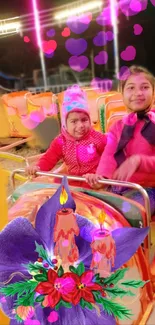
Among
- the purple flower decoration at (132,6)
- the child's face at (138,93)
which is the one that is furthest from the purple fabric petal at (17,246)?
the purple flower decoration at (132,6)

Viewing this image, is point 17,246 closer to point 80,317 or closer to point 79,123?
point 80,317

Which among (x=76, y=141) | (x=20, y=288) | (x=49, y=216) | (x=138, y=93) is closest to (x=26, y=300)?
(x=20, y=288)

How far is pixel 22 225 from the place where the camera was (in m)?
1.29

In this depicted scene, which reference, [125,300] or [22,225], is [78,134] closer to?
[22,225]

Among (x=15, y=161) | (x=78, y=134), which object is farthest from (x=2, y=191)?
(x=78, y=134)

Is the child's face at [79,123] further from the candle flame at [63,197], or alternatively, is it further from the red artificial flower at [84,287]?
the red artificial flower at [84,287]

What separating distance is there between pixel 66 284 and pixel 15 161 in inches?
16.1

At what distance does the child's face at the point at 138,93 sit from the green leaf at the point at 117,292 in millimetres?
507

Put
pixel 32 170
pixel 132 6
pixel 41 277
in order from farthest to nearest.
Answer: pixel 32 170
pixel 41 277
pixel 132 6

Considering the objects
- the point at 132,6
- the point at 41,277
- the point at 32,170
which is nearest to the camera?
the point at 132,6

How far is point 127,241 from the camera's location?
1.21 metres

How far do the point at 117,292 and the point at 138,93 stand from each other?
557mm

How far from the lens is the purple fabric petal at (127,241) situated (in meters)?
1.21

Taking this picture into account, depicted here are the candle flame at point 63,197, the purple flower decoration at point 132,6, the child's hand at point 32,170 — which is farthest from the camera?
the child's hand at point 32,170
